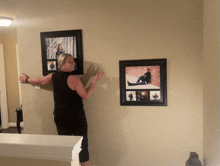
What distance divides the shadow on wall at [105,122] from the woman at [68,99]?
278mm

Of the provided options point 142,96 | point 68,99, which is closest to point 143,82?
point 142,96

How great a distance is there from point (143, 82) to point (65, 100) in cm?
95

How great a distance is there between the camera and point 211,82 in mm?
1905

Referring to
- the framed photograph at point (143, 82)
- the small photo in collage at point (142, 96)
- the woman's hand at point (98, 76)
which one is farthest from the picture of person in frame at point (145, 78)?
the woman's hand at point (98, 76)

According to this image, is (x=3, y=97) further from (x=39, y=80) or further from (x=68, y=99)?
(x=68, y=99)

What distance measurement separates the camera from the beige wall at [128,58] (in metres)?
2.28

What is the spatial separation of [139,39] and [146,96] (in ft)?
2.29

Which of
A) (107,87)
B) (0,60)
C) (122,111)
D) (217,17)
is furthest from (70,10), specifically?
(0,60)

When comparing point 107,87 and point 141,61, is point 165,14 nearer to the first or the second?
point 141,61

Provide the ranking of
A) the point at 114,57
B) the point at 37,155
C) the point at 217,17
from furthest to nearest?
the point at 114,57 < the point at 217,17 < the point at 37,155

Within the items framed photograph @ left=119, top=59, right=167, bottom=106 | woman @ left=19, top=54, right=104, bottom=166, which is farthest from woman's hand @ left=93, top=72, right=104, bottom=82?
framed photograph @ left=119, top=59, right=167, bottom=106

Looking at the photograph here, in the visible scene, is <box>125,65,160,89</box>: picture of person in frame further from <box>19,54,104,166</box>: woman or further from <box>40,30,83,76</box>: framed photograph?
<box>40,30,83,76</box>: framed photograph

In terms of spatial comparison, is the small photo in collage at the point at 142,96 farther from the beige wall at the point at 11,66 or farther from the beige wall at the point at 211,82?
the beige wall at the point at 11,66

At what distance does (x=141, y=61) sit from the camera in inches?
92.7
